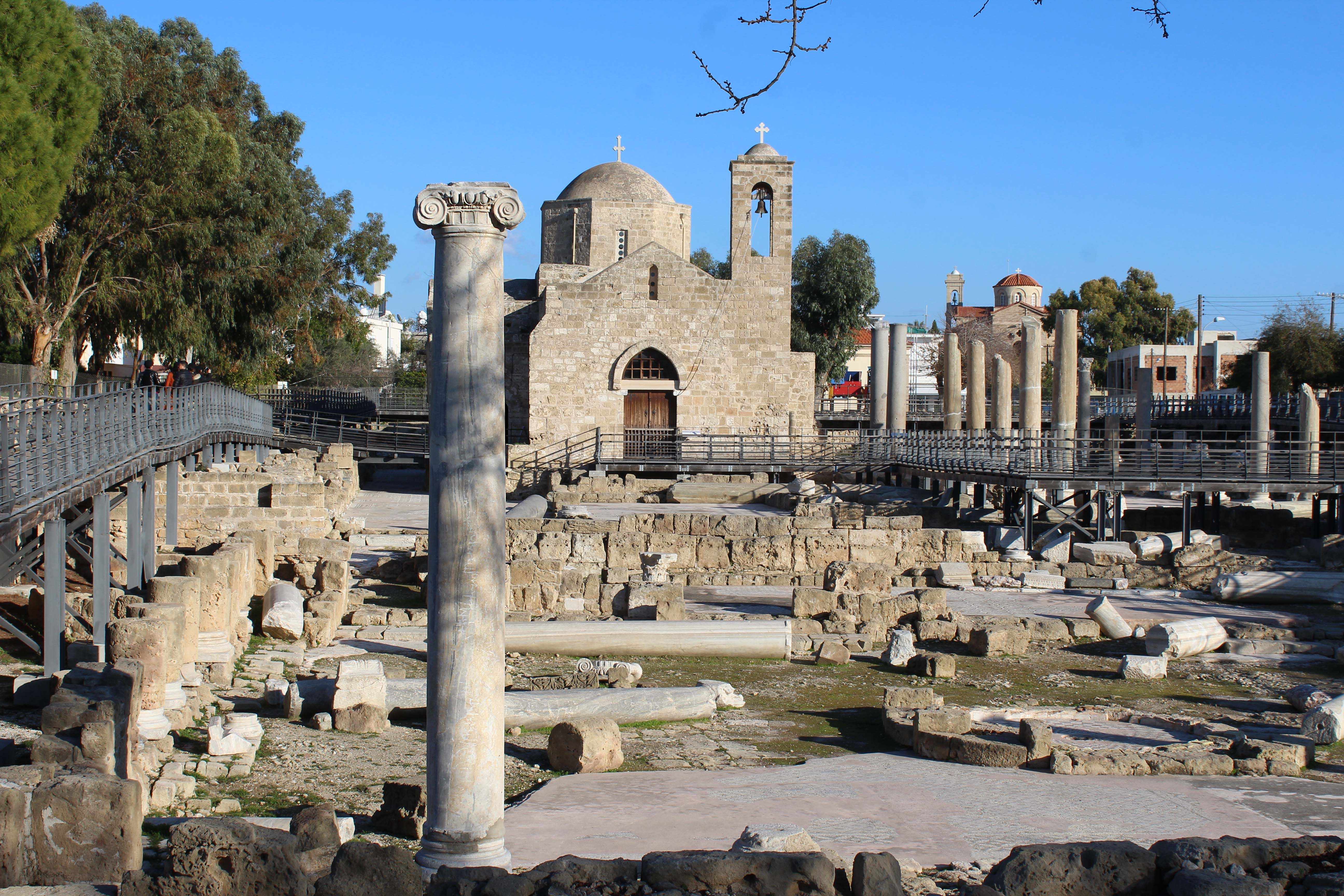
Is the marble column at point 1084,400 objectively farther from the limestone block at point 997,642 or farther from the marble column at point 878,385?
the limestone block at point 997,642

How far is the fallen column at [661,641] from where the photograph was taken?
12.1 metres

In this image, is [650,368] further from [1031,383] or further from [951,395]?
[1031,383]

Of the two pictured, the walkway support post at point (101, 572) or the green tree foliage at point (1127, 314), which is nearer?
the walkway support post at point (101, 572)

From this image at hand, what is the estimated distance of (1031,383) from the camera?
2561 cm

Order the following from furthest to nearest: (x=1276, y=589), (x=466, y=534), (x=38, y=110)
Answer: (x=38, y=110)
(x=1276, y=589)
(x=466, y=534)

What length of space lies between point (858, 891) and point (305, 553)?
1136 cm

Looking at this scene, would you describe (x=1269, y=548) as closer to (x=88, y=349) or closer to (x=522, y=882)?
(x=522, y=882)

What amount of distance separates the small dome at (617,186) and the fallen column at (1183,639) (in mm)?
26833

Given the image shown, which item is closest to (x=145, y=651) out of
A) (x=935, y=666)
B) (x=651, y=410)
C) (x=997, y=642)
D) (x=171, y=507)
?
(x=935, y=666)

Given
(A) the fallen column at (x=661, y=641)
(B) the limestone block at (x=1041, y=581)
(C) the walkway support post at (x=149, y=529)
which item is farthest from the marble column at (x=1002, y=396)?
(C) the walkway support post at (x=149, y=529)

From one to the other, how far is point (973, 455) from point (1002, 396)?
350 centimetres

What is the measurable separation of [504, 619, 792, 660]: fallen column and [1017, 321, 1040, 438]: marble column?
13490 mm

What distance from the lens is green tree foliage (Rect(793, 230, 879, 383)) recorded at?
44.7 meters

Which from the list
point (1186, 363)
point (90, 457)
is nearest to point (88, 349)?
point (90, 457)
